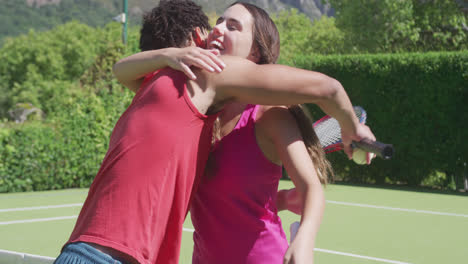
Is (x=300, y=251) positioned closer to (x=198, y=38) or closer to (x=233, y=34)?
(x=233, y=34)

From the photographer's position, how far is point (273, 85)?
80.5 inches

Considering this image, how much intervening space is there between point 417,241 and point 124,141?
6.48m

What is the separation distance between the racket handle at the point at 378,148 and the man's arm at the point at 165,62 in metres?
0.55

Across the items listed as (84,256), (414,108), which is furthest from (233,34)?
(414,108)

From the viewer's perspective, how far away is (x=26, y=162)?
39.5 ft

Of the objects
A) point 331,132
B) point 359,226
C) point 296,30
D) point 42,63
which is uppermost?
point 331,132

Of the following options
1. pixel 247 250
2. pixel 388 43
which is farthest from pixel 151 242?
pixel 388 43

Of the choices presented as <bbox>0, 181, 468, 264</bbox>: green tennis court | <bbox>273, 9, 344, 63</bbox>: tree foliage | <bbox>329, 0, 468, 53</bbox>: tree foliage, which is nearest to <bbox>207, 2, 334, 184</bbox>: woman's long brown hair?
Result: <bbox>0, 181, 468, 264</bbox>: green tennis court

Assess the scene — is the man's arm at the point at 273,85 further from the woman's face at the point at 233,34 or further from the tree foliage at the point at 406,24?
the tree foliage at the point at 406,24

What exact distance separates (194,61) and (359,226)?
721 cm

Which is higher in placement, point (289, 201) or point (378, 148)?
point (378, 148)

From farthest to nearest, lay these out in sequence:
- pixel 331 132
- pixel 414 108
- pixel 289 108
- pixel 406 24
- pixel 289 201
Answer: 1. pixel 406 24
2. pixel 414 108
3. pixel 331 132
4. pixel 289 201
5. pixel 289 108

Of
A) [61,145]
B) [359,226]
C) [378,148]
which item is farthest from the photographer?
[61,145]

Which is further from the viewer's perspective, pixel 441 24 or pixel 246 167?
pixel 441 24
